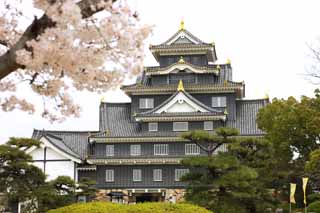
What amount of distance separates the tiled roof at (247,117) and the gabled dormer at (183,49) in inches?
164

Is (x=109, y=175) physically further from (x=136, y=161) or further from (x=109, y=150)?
(x=136, y=161)

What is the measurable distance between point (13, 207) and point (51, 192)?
7.67ft

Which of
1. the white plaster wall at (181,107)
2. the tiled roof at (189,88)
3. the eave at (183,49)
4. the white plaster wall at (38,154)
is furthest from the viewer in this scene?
the eave at (183,49)

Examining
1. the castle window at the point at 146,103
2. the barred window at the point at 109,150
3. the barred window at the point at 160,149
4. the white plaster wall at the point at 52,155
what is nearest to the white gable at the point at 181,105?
the castle window at the point at 146,103

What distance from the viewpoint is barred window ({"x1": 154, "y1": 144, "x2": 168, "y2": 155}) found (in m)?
39.1

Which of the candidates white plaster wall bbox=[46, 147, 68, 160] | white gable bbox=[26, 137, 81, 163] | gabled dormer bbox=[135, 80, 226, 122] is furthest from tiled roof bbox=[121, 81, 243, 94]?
white plaster wall bbox=[46, 147, 68, 160]

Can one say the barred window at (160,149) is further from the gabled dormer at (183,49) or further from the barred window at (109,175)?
the gabled dormer at (183,49)

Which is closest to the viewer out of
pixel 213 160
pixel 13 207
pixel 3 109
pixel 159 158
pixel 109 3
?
pixel 109 3

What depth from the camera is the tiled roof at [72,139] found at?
3978 centimetres

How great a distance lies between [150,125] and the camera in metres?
40.2

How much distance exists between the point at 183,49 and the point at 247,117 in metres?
6.72

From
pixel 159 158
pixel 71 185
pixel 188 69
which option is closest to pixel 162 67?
pixel 188 69

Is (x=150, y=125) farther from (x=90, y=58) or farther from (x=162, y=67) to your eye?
(x=90, y=58)

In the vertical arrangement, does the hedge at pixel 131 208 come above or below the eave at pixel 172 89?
below
